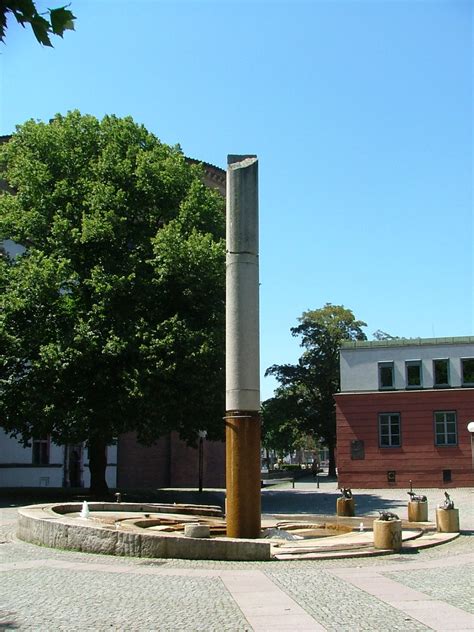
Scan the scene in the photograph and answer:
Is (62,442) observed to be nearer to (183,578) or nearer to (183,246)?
(183,246)

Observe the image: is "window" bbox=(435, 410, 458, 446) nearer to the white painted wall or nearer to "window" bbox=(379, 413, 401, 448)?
the white painted wall

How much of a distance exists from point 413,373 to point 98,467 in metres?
20.2

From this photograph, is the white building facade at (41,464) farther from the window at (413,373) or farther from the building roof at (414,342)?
the window at (413,373)

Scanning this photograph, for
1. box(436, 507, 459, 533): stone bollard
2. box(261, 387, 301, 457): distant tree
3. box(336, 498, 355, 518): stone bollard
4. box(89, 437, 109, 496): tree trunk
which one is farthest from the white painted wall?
box(436, 507, 459, 533): stone bollard

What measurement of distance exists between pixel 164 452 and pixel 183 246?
1090 inches

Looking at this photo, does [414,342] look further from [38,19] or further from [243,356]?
[38,19]

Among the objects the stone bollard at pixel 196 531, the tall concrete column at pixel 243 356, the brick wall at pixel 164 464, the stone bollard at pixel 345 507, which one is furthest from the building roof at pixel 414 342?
the stone bollard at pixel 196 531

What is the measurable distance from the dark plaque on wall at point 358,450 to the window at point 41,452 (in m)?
18.5

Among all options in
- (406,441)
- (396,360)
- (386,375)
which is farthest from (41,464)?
(396,360)

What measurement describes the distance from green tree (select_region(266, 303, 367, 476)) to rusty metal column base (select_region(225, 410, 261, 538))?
48.8m

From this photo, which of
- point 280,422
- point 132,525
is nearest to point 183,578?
point 132,525

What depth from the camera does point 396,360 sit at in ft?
143

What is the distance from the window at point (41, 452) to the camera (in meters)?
45.7

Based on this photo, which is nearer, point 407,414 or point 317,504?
point 317,504
